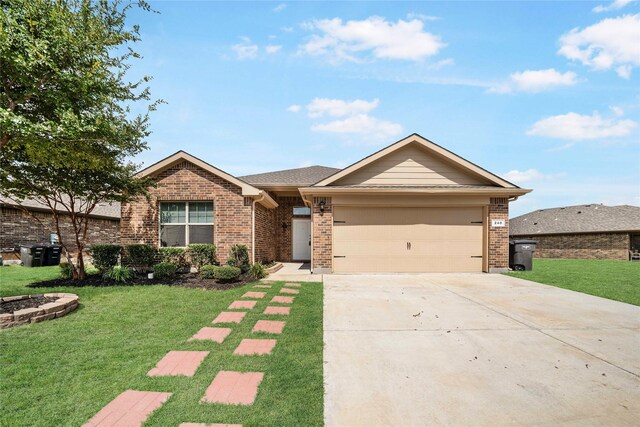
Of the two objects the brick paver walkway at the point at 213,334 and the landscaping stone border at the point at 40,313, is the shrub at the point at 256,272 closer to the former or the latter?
the landscaping stone border at the point at 40,313

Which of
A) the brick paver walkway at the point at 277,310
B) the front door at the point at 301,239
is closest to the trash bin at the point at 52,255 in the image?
the front door at the point at 301,239

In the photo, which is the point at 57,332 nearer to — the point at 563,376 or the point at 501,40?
the point at 563,376

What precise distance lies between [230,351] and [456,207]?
30.2 ft

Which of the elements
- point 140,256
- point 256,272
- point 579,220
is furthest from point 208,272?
point 579,220

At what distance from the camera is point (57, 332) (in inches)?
173

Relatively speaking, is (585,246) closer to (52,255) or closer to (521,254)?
(521,254)

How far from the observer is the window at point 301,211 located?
48.4 ft

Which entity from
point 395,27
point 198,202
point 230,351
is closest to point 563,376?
point 230,351

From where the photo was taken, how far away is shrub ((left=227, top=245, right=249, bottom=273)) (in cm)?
980

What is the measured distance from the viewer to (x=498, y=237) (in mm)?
10633

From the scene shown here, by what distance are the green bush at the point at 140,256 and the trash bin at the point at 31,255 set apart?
18.9 feet

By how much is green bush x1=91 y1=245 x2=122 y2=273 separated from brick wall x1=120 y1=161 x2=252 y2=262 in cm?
83

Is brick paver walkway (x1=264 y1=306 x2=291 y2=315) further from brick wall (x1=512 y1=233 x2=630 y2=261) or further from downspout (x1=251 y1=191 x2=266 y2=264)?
brick wall (x1=512 y1=233 x2=630 y2=261)

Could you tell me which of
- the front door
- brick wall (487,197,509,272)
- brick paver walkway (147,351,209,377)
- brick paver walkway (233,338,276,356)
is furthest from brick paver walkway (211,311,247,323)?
the front door
